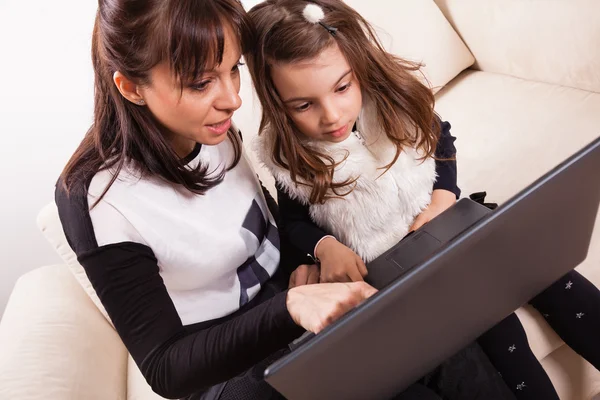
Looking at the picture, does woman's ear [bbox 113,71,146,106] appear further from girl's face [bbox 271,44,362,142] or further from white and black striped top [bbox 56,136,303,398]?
girl's face [bbox 271,44,362,142]

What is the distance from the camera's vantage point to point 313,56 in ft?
2.89

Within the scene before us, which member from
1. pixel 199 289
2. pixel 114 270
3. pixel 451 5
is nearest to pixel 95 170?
pixel 114 270

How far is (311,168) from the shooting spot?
101 cm

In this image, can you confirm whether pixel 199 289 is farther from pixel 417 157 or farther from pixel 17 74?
pixel 17 74

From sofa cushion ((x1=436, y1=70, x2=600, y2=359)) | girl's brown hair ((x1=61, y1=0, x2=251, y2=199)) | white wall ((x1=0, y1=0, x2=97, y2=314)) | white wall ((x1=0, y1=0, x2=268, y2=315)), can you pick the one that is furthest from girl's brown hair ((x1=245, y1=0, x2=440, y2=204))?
white wall ((x1=0, y1=0, x2=97, y2=314))

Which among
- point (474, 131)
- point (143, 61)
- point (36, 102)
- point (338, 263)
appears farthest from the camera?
point (474, 131)

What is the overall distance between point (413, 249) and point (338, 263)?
0.14 meters

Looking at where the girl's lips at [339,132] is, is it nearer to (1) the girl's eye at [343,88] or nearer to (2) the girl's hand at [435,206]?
(1) the girl's eye at [343,88]

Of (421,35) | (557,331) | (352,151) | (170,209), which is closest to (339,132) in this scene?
(352,151)

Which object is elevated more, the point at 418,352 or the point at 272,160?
the point at 272,160

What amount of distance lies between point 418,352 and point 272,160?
1.82ft

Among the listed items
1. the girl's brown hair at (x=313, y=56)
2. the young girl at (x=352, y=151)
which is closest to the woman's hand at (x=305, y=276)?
the young girl at (x=352, y=151)

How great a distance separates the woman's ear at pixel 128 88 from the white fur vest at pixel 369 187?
1.03 ft

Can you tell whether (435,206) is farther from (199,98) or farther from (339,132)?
(199,98)
